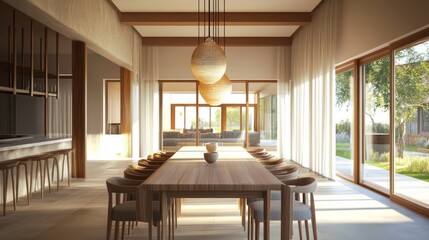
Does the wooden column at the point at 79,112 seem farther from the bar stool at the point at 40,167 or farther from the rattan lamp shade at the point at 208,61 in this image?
the rattan lamp shade at the point at 208,61

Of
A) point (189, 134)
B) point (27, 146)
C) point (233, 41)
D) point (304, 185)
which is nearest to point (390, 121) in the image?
point (304, 185)

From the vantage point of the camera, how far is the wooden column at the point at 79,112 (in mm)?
8048

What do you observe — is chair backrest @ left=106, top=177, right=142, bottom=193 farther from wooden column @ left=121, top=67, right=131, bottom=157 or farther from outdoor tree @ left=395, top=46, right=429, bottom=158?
wooden column @ left=121, top=67, right=131, bottom=157

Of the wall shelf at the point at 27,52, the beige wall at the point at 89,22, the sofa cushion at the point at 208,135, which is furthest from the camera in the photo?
the sofa cushion at the point at 208,135

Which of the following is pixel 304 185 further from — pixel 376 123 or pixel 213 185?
pixel 376 123

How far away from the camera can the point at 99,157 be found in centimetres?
1260

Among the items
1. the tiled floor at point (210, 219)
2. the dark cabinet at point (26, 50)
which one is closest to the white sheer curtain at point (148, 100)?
the dark cabinet at point (26, 50)

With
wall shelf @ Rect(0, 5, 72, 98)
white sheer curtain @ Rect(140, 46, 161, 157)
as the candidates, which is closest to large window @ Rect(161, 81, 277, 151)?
white sheer curtain @ Rect(140, 46, 161, 157)

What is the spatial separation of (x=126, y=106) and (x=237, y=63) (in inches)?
141

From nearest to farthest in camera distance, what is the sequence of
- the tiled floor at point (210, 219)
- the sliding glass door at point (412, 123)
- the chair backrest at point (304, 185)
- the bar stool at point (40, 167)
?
the chair backrest at point (304, 185) → the tiled floor at point (210, 219) → the sliding glass door at point (412, 123) → the bar stool at point (40, 167)

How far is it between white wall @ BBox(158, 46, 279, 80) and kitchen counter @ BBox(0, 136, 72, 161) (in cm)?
498

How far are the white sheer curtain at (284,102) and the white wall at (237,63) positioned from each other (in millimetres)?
242

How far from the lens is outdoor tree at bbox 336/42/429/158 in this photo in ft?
17.3

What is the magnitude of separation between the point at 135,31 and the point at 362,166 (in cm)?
695
